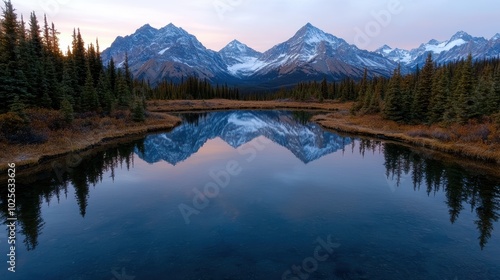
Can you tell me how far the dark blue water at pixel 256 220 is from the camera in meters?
14.1

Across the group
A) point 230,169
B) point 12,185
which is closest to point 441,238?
point 230,169

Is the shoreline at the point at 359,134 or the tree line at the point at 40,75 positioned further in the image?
the tree line at the point at 40,75

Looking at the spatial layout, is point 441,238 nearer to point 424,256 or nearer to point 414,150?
point 424,256

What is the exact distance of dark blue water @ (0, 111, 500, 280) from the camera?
46.2ft

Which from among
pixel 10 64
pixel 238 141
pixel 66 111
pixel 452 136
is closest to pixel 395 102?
pixel 452 136

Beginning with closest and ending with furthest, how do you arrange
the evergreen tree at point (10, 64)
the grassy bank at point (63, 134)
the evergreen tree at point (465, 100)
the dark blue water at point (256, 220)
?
1. the dark blue water at point (256, 220)
2. the grassy bank at point (63, 134)
3. the evergreen tree at point (10, 64)
4. the evergreen tree at point (465, 100)

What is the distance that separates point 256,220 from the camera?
19.3 metres

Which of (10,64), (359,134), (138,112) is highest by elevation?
(10,64)

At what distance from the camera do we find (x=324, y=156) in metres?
40.3

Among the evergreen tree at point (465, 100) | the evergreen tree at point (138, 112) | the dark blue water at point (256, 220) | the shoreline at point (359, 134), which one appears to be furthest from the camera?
the evergreen tree at point (138, 112)

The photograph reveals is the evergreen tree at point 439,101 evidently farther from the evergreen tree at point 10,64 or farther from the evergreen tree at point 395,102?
the evergreen tree at point 10,64

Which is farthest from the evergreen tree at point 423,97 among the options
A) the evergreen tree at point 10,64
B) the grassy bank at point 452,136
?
the evergreen tree at point 10,64

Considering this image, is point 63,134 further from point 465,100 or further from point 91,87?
point 465,100

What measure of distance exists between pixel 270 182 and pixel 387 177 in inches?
465
